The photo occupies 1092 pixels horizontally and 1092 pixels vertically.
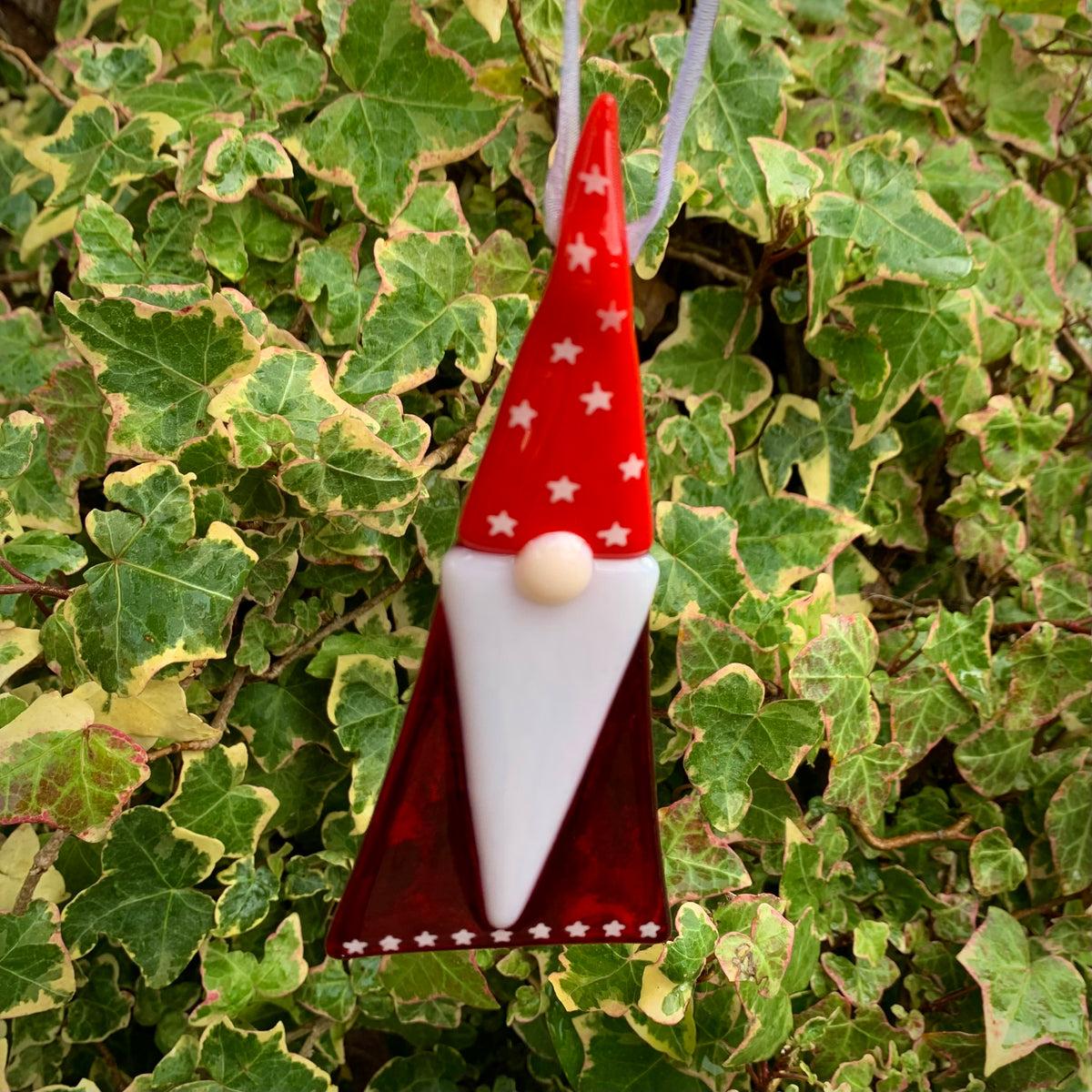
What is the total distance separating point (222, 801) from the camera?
2.17ft

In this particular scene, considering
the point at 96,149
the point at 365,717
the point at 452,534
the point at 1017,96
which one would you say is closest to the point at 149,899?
the point at 365,717

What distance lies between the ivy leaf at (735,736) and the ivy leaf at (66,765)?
0.39 metres

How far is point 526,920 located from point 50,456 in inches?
19.3

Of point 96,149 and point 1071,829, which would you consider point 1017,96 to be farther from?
point 96,149

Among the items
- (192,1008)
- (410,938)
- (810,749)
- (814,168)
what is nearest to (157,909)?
(192,1008)

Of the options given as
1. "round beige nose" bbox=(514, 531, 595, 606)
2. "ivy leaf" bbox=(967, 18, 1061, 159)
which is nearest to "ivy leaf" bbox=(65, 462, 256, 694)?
"round beige nose" bbox=(514, 531, 595, 606)

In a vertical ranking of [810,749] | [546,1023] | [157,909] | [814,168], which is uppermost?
[814,168]

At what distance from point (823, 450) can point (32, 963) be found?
28.9 inches

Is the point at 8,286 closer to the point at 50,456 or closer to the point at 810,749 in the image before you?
the point at 50,456

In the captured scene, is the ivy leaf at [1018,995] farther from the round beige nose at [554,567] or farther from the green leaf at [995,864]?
the round beige nose at [554,567]

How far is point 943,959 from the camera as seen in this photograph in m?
0.78

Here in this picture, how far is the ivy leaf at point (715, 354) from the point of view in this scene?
75 cm

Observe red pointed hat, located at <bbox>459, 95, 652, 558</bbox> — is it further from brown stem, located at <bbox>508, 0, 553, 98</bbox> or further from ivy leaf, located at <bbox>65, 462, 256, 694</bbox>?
brown stem, located at <bbox>508, 0, 553, 98</bbox>

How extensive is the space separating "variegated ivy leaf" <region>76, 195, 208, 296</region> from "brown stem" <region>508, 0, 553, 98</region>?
11.1 inches
